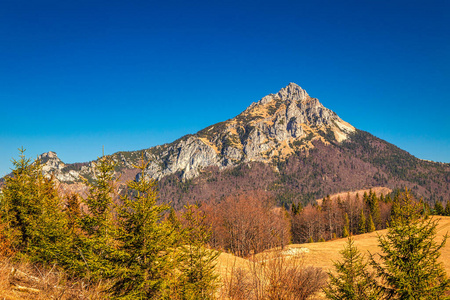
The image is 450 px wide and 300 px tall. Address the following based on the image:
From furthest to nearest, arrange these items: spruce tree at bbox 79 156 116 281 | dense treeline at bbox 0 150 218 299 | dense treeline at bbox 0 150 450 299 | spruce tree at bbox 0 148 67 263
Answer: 1. spruce tree at bbox 0 148 67 263
2. spruce tree at bbox 79 156 116 281
3. dense treeline at bbox 0 150 218 299
4. dense treeline at bbox 0 150 450 299

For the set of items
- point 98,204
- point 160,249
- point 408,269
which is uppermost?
point 98,204

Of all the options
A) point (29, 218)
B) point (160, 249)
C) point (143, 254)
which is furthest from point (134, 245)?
point (29, 218)

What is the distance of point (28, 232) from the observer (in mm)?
14688

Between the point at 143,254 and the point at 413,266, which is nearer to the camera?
the point at 143,254

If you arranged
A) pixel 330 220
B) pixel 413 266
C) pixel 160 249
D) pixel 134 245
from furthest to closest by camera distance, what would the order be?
pixel 330 220, pixel 413 266, pixel 134 245, pixel 160 249

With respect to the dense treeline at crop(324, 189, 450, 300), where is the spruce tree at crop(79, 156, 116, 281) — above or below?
above

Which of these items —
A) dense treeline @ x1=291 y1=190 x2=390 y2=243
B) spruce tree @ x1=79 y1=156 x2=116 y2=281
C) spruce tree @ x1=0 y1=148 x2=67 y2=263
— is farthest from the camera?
dense treeline @ x1=291 y1=190 x2=390 y2=243

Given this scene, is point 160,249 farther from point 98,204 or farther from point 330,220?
point 330,220

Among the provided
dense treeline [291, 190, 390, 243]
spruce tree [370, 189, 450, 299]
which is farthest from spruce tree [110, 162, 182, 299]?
dense treeline [291, 190, 390, 243]

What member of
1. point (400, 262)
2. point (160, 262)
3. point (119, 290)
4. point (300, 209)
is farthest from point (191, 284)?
point (300, 209)

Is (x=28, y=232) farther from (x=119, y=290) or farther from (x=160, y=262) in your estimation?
(x=160, y=262)

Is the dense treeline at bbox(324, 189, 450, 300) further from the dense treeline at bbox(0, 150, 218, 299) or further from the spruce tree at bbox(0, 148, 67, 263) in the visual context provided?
the spruce tree at bbox(0, 148, 67, 263)

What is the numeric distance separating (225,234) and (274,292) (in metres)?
51.1

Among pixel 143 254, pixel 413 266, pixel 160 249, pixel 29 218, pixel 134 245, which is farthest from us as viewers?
pixel 29 218
